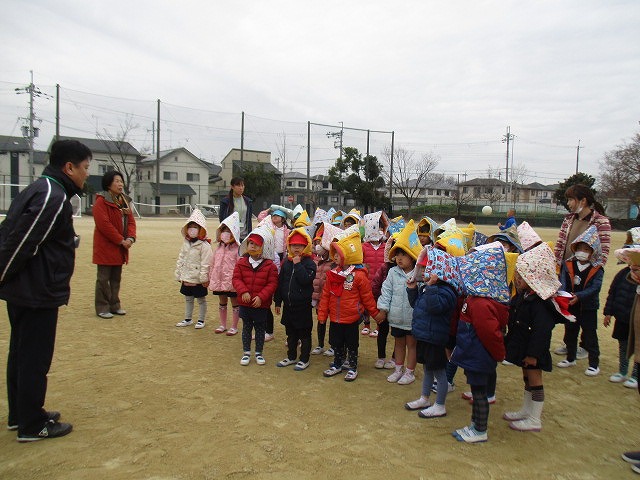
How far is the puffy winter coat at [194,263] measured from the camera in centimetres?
618

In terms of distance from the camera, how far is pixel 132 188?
50.6 metres

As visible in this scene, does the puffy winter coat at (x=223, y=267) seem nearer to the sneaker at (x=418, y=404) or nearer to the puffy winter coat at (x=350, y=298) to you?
the puffy winter coat at (x=350, y=298)

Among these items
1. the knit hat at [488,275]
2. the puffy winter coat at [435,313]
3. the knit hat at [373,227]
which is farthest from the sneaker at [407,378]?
the knit hat at [373,227]

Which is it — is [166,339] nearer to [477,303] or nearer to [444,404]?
[444,404]

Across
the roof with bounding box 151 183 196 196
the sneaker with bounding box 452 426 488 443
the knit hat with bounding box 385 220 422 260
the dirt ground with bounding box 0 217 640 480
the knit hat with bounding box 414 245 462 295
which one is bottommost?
the dirt ground with bounding box 0 217 640 480

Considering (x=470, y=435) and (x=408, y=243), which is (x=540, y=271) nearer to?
(x=408, y=243)

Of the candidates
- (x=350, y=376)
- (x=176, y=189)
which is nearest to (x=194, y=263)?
(x=350, y=376)

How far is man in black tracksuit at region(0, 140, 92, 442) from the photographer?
9.93 feet

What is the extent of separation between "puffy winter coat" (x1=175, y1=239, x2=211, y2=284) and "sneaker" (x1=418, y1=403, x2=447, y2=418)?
3.53m

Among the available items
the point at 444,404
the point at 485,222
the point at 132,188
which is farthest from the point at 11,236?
the point at 132,188

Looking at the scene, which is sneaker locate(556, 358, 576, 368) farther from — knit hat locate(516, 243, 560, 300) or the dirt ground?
knit hat locate(516, 243, 560, 300)

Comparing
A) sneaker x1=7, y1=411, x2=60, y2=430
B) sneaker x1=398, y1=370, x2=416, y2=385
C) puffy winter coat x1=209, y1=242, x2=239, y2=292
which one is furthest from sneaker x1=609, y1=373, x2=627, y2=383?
sneaker x1=7, y1=411, x2=60, y2=430

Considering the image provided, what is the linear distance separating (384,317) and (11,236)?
3.35 metres

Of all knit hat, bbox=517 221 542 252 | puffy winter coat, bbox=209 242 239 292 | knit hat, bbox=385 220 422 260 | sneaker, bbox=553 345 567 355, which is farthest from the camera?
puffy winter coat, bbox=209 242 239 292
